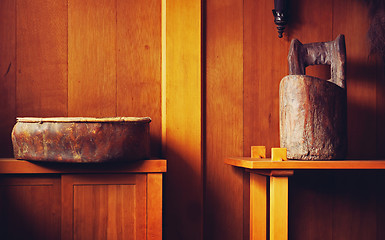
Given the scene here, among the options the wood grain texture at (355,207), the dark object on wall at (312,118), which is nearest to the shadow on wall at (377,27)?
the dark object on wall at (312,118)

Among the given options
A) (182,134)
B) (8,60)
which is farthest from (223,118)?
(8,60)

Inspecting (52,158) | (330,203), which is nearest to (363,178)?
(330,203)

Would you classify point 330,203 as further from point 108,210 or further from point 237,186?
point 108,210

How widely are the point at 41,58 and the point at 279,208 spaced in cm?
98

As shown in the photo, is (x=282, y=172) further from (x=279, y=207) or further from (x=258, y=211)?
(x=258, y=211)

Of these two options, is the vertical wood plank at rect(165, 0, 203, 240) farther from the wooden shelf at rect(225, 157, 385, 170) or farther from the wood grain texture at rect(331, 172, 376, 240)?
the wood grain texture at rect(331, 172, 376, 240)

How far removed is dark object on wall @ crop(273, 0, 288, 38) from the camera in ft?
4.89

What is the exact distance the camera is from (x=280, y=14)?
1.50 metres

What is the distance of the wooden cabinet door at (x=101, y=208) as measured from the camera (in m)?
1.16

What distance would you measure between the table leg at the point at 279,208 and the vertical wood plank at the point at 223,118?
0.34 m

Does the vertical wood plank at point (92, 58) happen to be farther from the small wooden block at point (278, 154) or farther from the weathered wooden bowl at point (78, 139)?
the small wooden block at point (278, 154)

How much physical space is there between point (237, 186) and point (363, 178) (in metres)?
0.49

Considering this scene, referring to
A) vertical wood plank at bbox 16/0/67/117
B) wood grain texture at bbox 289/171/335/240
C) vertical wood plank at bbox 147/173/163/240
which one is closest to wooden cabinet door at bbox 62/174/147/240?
vertical wood plank at bbox 147/173/163/240

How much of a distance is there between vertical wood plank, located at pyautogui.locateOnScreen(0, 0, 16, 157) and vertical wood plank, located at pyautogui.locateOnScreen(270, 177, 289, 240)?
0.94 m
